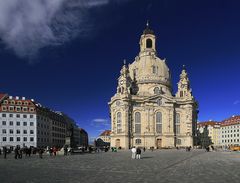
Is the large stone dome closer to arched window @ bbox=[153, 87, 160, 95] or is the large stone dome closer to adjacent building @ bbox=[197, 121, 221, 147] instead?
arched window @ bbox=[153, 87, 160, 95]

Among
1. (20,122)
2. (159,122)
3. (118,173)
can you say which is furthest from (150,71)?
(118,173)

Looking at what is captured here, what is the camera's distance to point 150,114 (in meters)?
112

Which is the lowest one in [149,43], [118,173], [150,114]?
[118,173]

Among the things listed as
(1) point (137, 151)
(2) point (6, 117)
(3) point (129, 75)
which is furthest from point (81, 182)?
(3) point (129, 75)

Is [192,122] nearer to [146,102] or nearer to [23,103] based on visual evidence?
[146,102]

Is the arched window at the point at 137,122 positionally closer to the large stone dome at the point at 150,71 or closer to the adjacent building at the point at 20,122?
the large stone dome at the point at 150,71

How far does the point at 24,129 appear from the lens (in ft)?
336

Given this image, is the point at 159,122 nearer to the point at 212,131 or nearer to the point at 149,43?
the point at 149,43

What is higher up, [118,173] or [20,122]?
[20,122]

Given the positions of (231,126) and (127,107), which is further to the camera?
(231,126)

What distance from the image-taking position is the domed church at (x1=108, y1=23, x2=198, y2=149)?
109 metres

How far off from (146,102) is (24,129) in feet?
143

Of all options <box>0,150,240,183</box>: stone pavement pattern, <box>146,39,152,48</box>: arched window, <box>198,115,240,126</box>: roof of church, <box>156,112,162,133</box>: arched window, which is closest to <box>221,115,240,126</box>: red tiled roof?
<box>198,115,240,126</box>: roof of church

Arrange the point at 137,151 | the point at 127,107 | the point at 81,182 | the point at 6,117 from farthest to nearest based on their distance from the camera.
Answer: the point at 127,107 < the point at 6,117 < the point at 137,151 < the point at 81,182
